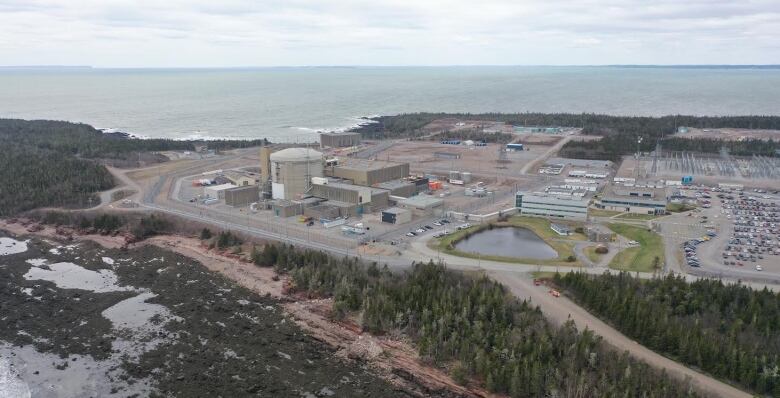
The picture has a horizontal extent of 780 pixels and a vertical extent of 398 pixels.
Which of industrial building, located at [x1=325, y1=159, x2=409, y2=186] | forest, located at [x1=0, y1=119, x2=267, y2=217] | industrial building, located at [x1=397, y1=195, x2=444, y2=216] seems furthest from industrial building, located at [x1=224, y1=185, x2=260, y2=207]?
industrial building, located at [x1=397, y1=195, x2=444, y2=216]

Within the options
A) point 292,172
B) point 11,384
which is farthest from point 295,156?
point 11,384

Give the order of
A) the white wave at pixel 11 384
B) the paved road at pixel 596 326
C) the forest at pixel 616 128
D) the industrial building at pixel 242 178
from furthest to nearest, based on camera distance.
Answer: the forest at pixel 616 128
the industrial building at pixel 242 178
the white wave at pixel 11 384
the paved road at pixel 596 326

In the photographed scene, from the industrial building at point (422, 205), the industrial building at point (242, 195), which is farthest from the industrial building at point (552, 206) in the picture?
the industrial building at point (242, 195)

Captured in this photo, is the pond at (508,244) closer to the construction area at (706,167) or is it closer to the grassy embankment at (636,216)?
the grassy embankment at (636,216)

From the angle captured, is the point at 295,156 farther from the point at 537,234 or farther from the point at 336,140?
the point at 336,140

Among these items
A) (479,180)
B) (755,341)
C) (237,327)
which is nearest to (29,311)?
(237,327)

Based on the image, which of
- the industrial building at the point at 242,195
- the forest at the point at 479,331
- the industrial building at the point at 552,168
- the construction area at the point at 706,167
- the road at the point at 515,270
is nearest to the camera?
the forest at the point at 479,331

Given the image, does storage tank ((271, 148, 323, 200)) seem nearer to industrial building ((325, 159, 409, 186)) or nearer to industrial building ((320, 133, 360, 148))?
industrial building ((325, 159, 409, 186))
